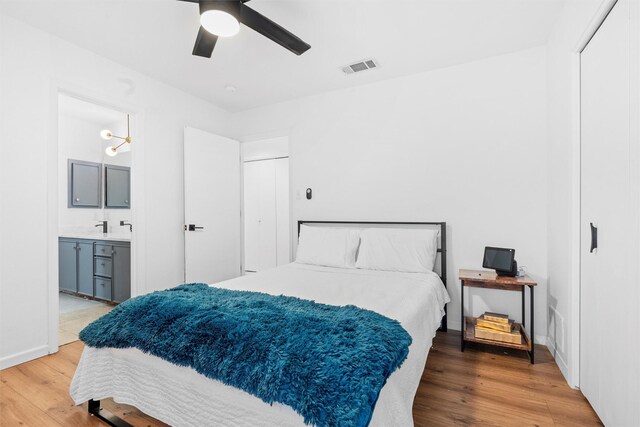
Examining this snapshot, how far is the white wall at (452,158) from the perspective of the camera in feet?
9.06

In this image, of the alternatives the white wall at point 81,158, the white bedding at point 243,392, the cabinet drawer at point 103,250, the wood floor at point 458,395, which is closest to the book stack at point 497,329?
the wood floor at point 458,395

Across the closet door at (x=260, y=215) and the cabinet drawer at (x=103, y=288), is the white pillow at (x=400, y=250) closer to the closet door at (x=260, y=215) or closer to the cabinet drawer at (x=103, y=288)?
the closet door at (x=260, y=215)

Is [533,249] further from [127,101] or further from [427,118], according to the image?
[127,101]

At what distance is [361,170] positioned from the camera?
3498 mm

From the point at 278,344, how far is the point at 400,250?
5.99 feet

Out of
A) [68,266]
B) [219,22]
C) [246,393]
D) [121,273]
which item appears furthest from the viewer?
[68,266]

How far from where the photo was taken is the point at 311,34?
255 centimetres

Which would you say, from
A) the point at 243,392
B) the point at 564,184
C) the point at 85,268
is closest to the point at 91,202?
the point at 85,268

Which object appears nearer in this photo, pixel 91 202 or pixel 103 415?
pixel 103 415

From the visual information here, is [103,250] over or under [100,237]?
under

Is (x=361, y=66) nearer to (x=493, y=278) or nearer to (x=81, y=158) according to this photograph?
(x=493, y=278)

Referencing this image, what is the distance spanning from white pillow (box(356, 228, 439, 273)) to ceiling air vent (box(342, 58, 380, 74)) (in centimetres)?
160

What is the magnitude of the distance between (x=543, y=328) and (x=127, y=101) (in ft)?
14.4

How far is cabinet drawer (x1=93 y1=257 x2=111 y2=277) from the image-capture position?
378 cm
